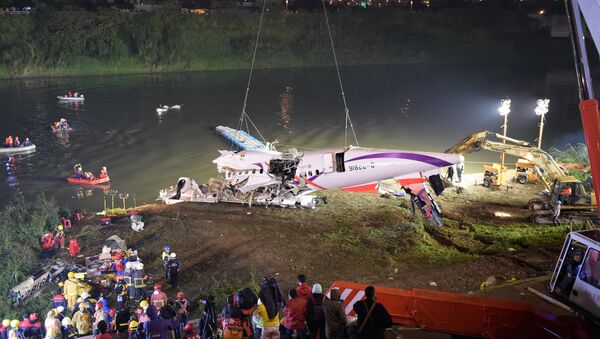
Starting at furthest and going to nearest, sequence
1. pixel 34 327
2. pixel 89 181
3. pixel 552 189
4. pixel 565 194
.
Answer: pixel 89 181 < pixel 552 189 < pixel 565 194 < pixel 34 327

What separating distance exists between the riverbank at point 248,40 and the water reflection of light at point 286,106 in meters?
25.9

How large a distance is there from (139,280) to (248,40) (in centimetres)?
9202

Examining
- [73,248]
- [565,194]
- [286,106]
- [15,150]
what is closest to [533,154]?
[565,194]

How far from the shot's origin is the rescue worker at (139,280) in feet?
56.9

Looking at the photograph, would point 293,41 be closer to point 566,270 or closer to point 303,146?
point 303,146

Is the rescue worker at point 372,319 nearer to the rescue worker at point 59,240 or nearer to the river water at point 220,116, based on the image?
the rescue worker at point 59,240

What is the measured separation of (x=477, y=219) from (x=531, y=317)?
15524mm

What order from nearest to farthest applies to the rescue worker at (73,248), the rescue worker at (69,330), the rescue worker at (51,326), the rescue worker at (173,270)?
the rescue worker at (51,326)
the rescue worker at (69,330)
the rescue worker at (173,270)
the rescue worker at (73,248)

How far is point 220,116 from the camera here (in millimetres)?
61781

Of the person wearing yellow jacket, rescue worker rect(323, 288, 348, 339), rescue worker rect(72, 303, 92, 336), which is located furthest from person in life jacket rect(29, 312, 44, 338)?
rescue worker rect(323, 288, 348, 339)

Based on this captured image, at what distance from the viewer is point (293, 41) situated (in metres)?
110

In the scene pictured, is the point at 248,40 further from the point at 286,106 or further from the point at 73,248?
the point at 73,248

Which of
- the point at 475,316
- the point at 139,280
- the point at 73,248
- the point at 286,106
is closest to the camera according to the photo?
the point at 475,316

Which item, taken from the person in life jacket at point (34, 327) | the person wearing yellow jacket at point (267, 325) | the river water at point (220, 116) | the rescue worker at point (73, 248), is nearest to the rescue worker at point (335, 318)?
the person wearing yellow jacket at point (267, 325)
